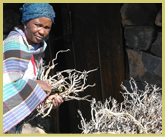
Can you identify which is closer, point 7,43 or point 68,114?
point 7,43

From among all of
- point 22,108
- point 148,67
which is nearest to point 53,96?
point 22,108

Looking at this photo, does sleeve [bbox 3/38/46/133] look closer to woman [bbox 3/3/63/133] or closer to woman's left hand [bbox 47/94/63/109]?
woman [bbox 3/3/63/133]

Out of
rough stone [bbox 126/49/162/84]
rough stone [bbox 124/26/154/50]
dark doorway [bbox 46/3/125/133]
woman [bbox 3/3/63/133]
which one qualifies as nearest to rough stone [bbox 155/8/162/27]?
rough stone [bbox 124/26/154/50]

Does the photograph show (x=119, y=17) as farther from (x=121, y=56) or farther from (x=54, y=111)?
(x=54, y=111)

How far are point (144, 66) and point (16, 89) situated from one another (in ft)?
3.93

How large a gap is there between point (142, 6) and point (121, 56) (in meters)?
0.53

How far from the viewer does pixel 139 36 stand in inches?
81.0

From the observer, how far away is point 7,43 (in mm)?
1457

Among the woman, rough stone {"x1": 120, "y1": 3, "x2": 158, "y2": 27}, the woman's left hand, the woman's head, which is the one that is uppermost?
rough stone {"x1": 120, "y1": 3, "x2": 158, "y2": 27}

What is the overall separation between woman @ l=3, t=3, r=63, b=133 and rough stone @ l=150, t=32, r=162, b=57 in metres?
0.96

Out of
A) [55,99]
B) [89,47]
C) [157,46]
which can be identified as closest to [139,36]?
[157,46]

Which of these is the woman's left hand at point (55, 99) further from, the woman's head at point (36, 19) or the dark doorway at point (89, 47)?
the dark doorway at point (89, 47)

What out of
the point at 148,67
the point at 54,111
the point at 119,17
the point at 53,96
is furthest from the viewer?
the point at 54,111

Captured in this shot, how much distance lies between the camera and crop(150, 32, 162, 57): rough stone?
1.93m
